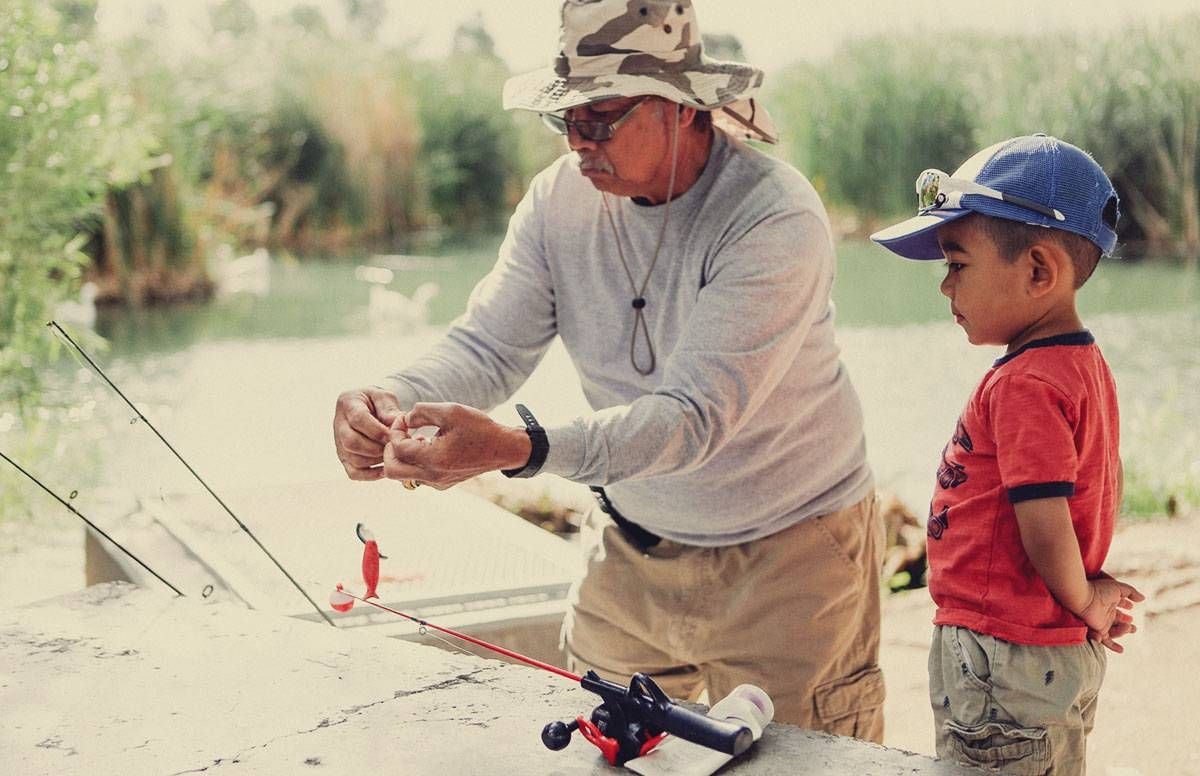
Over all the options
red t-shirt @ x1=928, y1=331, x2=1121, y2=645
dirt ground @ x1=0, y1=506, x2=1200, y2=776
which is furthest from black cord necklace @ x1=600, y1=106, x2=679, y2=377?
dirt ground @ x1=0, y1=506, x2=1200, y2=776

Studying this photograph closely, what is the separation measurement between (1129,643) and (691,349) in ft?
7.79

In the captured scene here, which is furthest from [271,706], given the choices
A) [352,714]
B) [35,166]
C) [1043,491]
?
[35,166]

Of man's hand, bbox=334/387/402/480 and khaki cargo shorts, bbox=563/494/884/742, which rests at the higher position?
man's hand, bbox=334/387/402/480

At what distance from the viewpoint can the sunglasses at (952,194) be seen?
1.83 metres

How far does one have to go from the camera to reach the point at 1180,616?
4.03m

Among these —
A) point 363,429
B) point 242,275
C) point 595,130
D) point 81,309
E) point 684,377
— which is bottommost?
point 242,275

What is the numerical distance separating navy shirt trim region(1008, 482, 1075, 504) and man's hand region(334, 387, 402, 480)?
891 mm

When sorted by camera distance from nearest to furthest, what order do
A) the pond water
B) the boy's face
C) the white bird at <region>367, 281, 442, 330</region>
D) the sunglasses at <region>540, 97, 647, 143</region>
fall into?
the boy's face → the sunglasses at <region>540, 97, 647, 143</region> → the pond water → the white bird at <region>367, 281, 442, 330</region>

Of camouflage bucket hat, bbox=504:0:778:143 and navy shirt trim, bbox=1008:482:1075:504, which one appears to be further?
camouflage bucket hat, bbox=504:0:778:143

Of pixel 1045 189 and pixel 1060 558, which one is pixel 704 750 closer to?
pixel 1060 558

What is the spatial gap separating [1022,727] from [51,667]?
1378mm

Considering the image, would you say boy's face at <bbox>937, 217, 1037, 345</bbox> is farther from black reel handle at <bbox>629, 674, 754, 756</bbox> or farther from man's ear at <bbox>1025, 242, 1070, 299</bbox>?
black reel handle at <bbox>629, 674, 754, 756</bbox>

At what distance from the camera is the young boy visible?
5.87ft

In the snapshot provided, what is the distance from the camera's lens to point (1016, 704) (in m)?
1.82
